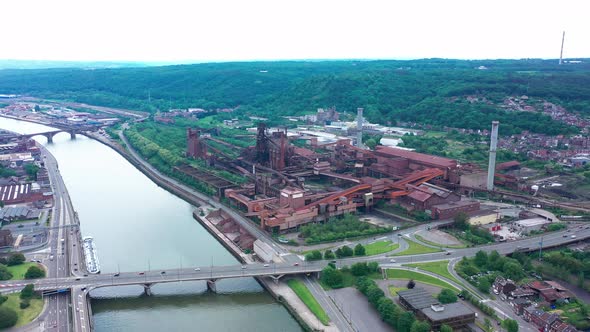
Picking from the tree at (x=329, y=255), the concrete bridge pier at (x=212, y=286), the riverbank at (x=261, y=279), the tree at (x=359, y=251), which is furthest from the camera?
the tree at (x=359, y=251)

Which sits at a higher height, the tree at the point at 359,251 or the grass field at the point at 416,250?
the tree at the point at 359,251

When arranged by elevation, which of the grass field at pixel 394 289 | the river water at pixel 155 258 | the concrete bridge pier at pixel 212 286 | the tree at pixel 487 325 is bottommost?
the river water at pixel 155 258

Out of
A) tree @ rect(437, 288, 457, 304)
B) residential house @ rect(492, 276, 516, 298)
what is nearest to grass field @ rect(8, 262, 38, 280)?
tree @ rect(437, 288, 457, 304)

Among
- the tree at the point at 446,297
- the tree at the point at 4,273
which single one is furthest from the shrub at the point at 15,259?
the tree at the point at 446,297

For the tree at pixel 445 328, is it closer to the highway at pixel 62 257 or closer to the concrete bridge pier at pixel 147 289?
the concrete bridge pier at pixel 147 289

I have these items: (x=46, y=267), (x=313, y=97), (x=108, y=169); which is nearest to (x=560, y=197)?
(x=46, y=267)

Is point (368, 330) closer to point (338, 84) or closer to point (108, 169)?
point (108, 169)

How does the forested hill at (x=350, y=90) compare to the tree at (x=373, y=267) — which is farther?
the forested hill at (x=350, y=90)

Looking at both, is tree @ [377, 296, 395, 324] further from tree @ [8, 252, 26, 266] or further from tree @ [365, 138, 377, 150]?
tree @ [365, 138, 377, 150]
